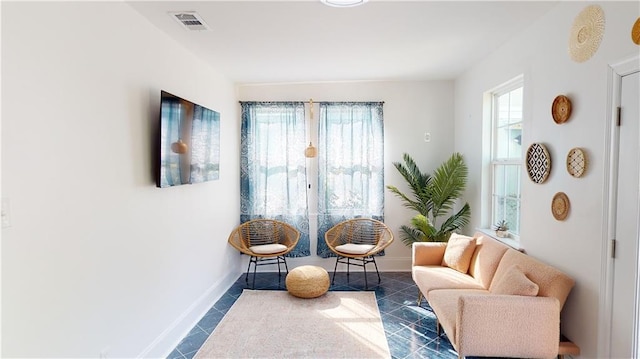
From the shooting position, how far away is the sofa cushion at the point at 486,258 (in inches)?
106

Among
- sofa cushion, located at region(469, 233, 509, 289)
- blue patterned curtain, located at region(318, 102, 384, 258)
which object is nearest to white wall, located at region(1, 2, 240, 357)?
blue patterned curtain, located at region(318, 102, 384, 258)

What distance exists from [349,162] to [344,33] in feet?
6.66

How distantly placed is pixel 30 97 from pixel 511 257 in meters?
3.17

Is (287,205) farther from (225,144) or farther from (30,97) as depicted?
(30,97)

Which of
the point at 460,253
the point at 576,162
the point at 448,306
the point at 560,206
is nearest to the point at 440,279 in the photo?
the point at 460,253

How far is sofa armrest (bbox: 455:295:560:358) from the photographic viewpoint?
1965mm

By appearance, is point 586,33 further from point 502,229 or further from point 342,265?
point 342,265

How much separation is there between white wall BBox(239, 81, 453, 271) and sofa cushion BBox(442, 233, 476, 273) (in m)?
1.33

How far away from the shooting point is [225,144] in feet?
13.2

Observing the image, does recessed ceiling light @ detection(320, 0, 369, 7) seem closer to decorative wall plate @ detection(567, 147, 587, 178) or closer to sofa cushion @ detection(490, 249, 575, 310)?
decorative wall plate @ detection(567, 147, 587, 178)

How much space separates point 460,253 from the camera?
3.10m

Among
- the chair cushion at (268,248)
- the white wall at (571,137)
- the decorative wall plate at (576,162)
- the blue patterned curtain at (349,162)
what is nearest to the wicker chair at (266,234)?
the chair cushion at (268,248)

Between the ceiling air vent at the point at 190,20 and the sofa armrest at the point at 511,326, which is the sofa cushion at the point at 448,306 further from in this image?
the ceiling air vent at the point at 190,20

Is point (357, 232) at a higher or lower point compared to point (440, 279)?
higher
